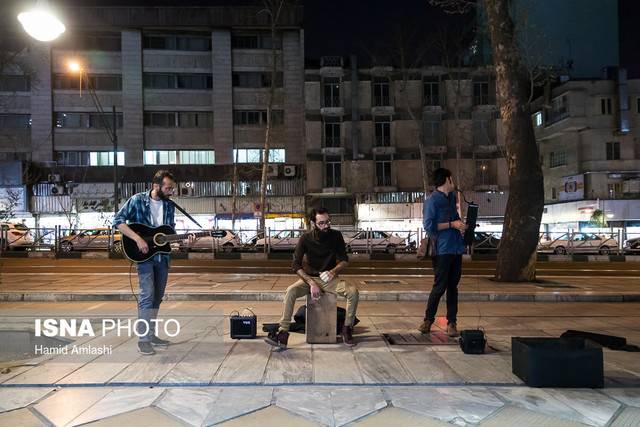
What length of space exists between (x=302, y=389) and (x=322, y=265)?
189 cm

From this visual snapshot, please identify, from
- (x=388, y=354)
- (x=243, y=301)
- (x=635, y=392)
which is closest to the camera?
(x=635, y=392)

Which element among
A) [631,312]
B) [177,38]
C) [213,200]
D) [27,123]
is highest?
[177,38]

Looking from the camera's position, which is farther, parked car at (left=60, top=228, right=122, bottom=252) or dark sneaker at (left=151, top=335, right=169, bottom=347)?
parked car at (left=60, top=228, right=122, bottom=252)

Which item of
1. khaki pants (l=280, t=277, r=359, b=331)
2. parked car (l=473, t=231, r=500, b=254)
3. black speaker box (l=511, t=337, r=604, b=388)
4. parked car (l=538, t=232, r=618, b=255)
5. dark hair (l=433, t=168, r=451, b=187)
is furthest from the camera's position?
parked car (l=538, t=232, r=618, b=255)

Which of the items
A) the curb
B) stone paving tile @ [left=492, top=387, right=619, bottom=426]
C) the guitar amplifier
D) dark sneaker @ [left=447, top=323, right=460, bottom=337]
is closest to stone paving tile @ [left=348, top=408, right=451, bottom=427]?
stone paving tile @ [left=492, top=387, right=619, bottom=426]

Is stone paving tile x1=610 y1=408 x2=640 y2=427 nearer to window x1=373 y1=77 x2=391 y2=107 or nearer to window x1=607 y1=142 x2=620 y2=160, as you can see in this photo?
window x1=373 y1=77 x2=391 y2=107

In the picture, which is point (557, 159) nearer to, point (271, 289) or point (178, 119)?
point (178, 119)

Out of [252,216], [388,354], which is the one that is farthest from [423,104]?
[388,354]

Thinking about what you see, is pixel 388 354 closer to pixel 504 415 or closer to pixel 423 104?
pixel 504 415

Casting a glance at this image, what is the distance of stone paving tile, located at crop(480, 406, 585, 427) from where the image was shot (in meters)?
3.91

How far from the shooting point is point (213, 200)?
135ft

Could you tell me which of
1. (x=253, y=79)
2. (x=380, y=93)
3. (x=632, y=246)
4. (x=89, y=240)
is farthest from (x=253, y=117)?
(x=632, y=246)

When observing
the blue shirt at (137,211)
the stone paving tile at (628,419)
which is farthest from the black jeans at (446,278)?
the blue shirt at (137,211)

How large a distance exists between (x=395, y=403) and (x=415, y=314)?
4.81 m
